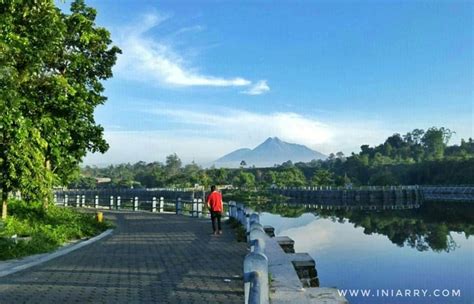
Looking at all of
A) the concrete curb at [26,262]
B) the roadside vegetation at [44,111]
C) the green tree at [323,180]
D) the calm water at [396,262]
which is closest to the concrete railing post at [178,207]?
the roadside vegetation at [44,111]

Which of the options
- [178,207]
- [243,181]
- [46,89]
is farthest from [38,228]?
[243,181]

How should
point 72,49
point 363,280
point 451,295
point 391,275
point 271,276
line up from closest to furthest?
point 271,276 → point 451,295 → point 363,280 → point 391,275 → point 72,49

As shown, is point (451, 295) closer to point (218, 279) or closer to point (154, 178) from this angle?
point (218, 279)

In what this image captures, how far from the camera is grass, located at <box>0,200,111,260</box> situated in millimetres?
12094

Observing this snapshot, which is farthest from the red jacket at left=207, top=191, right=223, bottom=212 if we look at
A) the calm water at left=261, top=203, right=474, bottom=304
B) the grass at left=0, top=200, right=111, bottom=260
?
the grass at left=0, top=200, right=111, bottom=260

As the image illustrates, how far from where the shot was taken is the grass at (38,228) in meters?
12.1

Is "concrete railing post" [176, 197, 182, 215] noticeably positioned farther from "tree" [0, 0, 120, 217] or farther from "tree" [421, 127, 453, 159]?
"tree" [421, 127, 453, 159]

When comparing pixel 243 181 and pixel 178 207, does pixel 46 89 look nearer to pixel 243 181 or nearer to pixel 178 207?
pixel 178 207

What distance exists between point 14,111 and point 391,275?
12531mm

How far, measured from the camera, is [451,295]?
1338 cm

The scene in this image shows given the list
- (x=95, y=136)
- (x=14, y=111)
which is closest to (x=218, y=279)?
(x=14, y=111)

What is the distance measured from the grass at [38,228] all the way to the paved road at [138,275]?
1187 millimetres

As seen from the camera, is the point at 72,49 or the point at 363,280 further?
the point at 72,49

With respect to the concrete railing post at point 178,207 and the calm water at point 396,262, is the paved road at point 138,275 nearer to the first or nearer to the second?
the calm water at point 396,262
